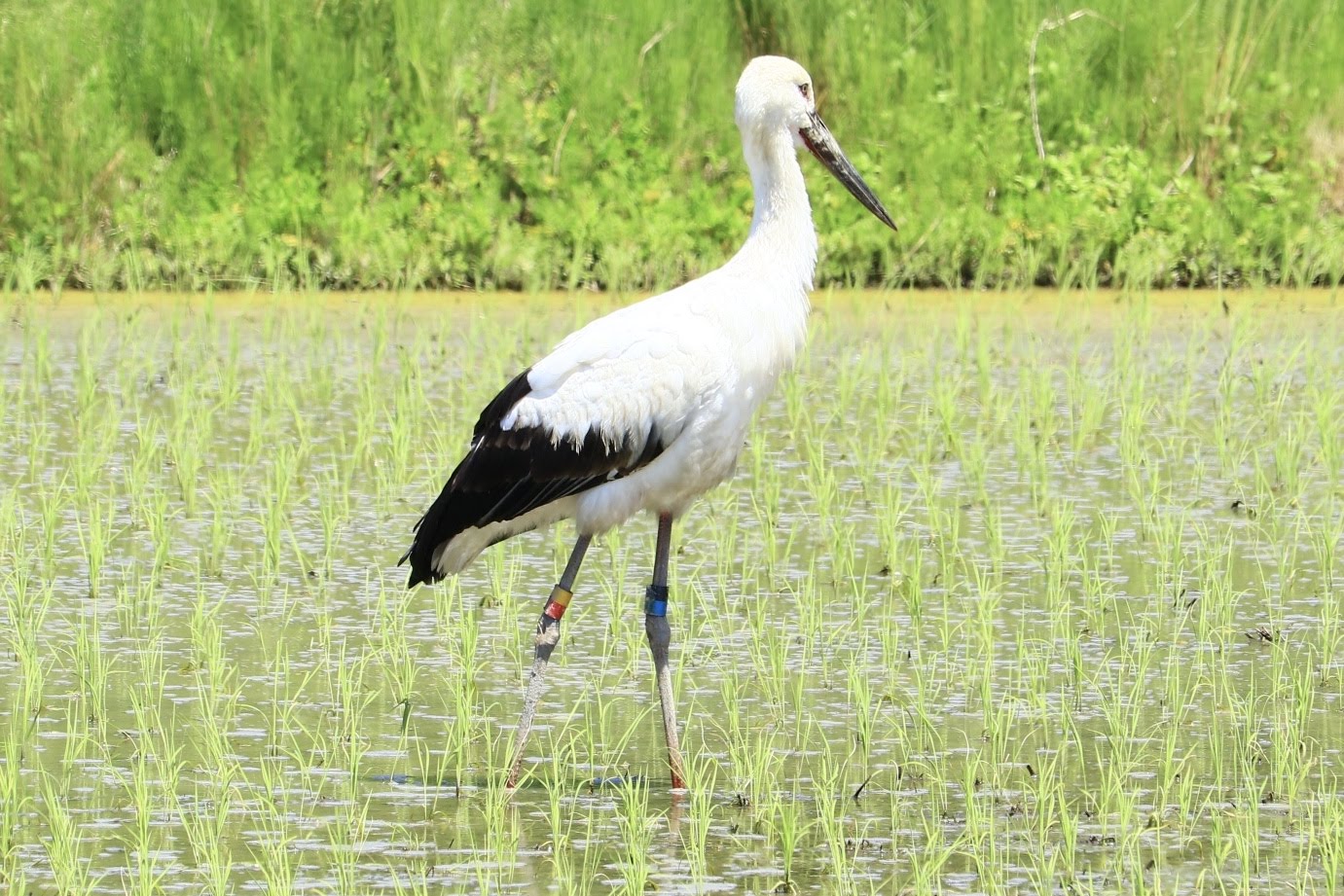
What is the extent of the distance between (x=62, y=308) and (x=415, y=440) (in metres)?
2.84

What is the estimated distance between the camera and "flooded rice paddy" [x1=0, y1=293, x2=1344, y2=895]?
432cm

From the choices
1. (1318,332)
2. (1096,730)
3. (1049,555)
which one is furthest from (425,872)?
(1318,332)

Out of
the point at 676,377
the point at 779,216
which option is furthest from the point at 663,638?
the point at 779,216

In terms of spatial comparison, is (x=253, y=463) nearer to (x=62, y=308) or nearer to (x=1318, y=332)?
(x=62, y=308)

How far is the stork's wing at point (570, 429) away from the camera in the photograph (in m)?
4.98

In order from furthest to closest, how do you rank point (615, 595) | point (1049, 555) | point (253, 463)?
point (253, 463) < point (1049, 555) < point (615, 595)

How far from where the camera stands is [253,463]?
743cm

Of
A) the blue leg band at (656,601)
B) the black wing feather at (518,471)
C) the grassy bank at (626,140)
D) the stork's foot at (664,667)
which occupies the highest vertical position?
the grassy bank at (626,140)

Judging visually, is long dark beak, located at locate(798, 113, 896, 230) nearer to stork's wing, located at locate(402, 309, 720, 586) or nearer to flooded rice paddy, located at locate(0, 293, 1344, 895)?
stork's wing, located at locate(402, 309, 720, 586)

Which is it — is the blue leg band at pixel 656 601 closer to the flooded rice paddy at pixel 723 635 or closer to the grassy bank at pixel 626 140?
the flooded rice paddy at pixel 723 635

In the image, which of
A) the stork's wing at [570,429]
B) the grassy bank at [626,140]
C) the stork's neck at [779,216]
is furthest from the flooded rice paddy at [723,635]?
the grassy bank at [626,140]

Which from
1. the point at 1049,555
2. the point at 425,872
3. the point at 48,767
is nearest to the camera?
the point at 425,872

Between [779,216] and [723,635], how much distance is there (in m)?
1.11

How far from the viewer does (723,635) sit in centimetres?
575
